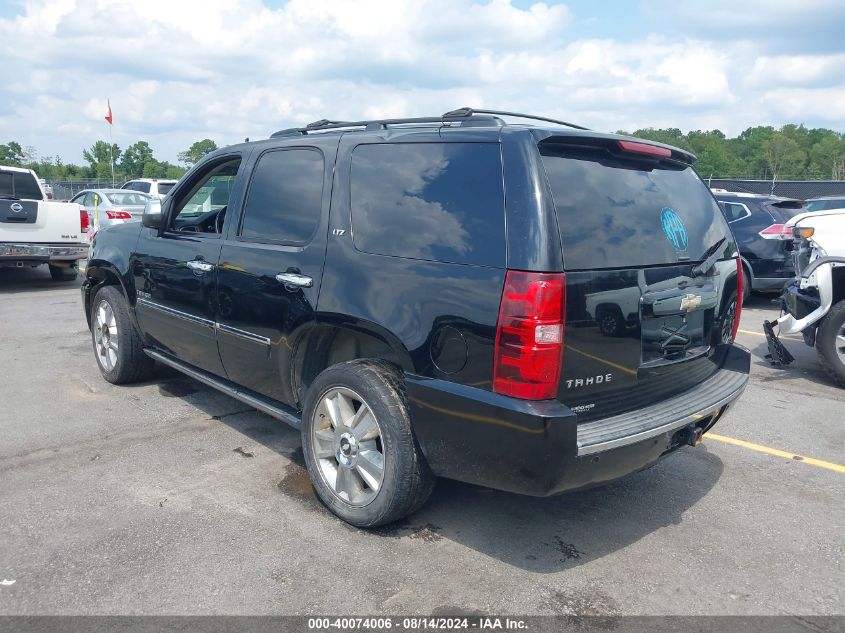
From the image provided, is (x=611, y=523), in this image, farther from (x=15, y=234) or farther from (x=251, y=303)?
(x=15, y=234)

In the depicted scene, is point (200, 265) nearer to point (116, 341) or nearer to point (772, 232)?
point (116, 341)

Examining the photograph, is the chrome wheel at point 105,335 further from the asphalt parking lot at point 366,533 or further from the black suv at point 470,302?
the black suv at point 470,302

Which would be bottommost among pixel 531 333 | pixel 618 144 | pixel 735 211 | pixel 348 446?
pixel 348 446

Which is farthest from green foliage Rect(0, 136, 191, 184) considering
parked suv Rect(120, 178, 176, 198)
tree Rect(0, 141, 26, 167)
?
parked suv Rect(120, 178, 176, 198)

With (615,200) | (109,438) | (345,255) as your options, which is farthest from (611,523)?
(109,438)

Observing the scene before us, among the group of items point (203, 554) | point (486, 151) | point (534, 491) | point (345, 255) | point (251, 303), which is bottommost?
point (203, 554)

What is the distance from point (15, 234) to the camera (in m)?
11.2

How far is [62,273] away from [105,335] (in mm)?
7950

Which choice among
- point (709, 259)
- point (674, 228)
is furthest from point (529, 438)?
point (709, 259)

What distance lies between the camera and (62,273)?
13.0 metres

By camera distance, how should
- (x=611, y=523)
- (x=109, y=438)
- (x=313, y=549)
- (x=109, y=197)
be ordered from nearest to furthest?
(x=313, y=549), (x=611, y=523), (x=109, y=438), (x=109, y=197)

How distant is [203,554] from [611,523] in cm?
204

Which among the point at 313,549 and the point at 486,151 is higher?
the point at 486,151

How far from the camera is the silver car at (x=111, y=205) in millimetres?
16302
